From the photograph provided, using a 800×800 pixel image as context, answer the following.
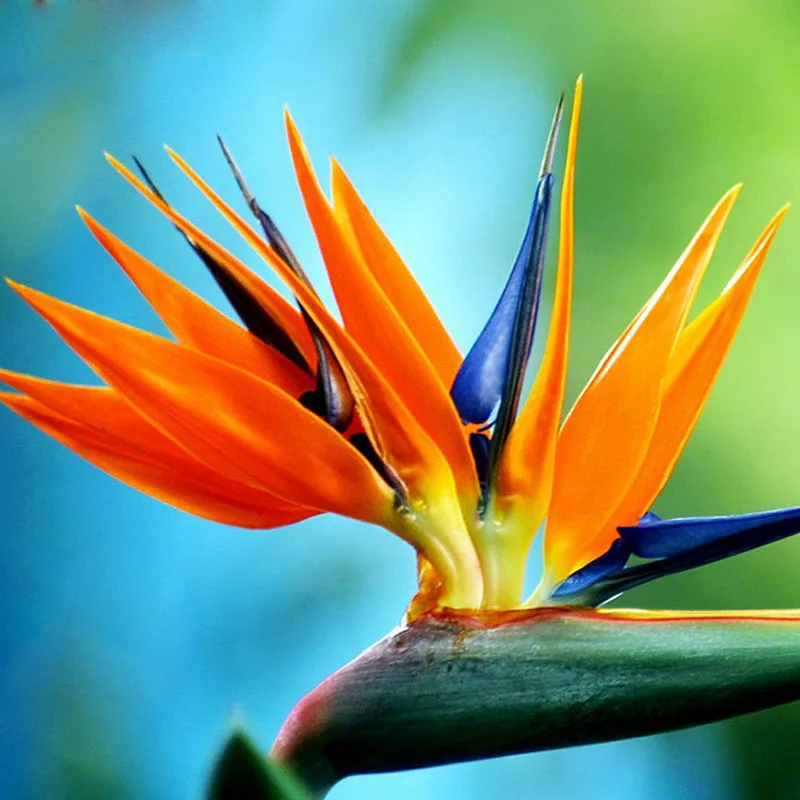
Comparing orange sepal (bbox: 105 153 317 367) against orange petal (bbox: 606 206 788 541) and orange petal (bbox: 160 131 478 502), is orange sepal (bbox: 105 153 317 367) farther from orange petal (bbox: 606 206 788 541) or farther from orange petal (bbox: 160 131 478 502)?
orange petal (bbox: 606 206 788 541)

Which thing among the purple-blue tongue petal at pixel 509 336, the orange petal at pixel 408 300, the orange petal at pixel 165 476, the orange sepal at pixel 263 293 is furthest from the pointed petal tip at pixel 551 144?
the orange petal at pixel 165 476

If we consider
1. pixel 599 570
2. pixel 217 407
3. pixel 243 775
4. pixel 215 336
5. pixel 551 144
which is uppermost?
pixel 551 144

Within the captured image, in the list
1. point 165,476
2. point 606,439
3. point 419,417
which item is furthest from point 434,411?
point 165,476

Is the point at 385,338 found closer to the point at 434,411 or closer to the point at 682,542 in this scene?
the point at 434,411

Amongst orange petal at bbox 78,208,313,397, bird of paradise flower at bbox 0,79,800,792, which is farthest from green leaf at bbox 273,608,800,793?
orange petal at bbox 78,208,313,397

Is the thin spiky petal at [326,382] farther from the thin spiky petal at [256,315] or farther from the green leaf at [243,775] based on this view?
the green leaf at [243,775]

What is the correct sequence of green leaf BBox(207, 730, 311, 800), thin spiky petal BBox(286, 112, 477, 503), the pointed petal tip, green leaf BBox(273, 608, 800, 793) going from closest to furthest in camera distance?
green leaf BBox(207, 730, 311, 800)
green leaf BBox(273, 608, 800, 793)
thin spiky petal BBox(286, 112, 477, 503)
the pointed petal tip
